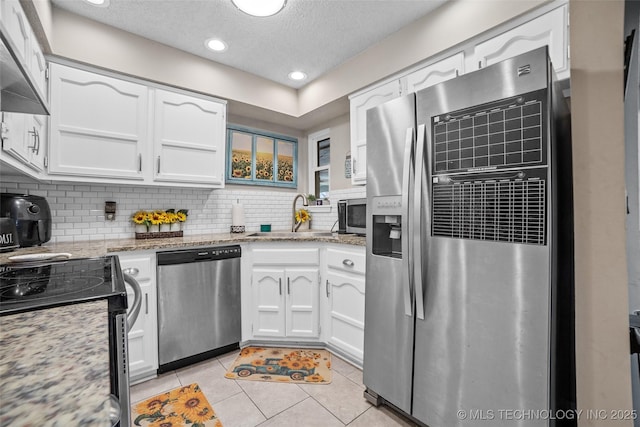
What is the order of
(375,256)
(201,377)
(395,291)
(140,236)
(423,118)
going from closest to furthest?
1. (423,118)
2. (395,291)
3. (375,256)
4. (201,377)
5. (140,236)

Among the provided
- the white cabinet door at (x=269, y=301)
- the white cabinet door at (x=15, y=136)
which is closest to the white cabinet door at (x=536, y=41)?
the white cabinet door at (x=269, y=301)

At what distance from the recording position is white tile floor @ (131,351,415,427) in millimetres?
1563

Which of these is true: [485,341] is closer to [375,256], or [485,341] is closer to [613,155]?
[375,256]

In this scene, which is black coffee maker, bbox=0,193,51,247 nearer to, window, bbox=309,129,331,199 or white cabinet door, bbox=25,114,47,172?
white cabinet door, bbox=25,114,47,172

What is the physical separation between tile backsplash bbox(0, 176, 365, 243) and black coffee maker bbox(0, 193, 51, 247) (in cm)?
43

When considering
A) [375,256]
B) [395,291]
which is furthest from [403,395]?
[375,256]

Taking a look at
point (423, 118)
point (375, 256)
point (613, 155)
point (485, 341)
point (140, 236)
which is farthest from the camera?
point (140, 236)

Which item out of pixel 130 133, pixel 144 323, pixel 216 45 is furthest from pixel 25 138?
pixel 216 45

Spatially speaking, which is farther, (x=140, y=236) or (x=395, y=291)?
(x=140, y=236)

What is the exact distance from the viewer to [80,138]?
6.78 feet

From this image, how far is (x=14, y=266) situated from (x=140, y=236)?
1.18 metres

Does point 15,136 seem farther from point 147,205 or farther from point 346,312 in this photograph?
point 346,312

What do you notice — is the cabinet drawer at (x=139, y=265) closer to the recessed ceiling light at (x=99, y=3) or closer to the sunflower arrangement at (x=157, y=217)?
the sunflower arrangement at (x=157, y=217)

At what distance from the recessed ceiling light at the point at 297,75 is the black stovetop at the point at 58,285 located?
7.56ft
